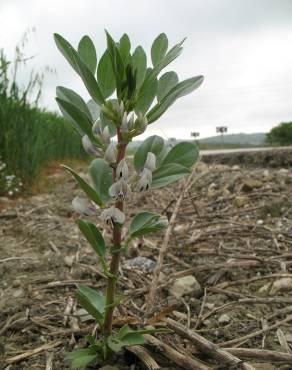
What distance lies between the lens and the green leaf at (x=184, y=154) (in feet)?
3.44

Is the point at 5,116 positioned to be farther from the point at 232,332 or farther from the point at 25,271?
the point at 232,332

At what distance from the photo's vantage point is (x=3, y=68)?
378 cm

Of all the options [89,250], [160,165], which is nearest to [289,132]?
[89,250]

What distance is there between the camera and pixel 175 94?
99 centimetres

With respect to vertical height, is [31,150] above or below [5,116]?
below

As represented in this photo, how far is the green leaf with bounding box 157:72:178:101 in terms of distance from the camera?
1060 millimetres

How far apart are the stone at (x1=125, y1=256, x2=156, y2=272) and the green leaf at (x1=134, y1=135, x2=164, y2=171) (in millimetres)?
Result: 876

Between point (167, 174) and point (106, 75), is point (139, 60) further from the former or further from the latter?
point (167, 174)

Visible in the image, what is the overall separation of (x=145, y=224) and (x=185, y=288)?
648 mm

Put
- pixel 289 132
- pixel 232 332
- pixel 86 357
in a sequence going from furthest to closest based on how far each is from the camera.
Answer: pixel 289 132, pixel 232 332, pixel 86 357

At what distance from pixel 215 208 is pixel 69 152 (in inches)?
235

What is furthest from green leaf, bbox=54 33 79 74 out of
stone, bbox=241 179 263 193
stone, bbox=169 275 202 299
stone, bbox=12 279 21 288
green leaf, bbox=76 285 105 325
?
stone, bbox=241 179 263 193

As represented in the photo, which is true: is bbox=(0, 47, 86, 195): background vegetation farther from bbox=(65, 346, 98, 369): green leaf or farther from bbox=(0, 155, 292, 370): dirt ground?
bbox=(65, 346, 98, 369): green leaf

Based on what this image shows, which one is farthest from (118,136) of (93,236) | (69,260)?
(69,260)
